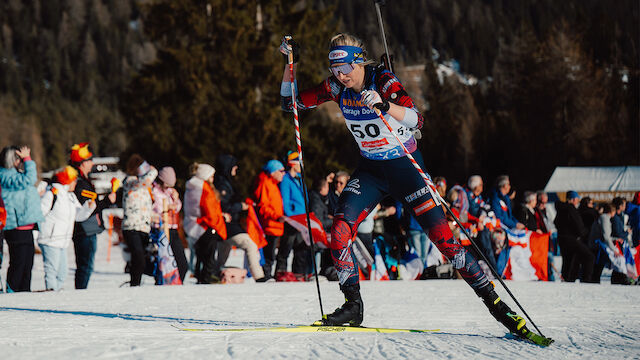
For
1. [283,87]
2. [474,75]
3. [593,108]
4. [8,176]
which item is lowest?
[8,176]

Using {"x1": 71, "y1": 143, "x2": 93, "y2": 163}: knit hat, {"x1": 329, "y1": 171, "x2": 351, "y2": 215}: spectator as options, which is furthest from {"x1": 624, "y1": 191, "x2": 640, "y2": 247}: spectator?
{"x1": 71, "y1": 143, "x2": 93, "y2": 163}: knit hat

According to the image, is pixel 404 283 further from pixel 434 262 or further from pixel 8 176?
pixel 8 176

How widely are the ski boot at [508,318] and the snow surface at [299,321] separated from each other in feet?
0.29

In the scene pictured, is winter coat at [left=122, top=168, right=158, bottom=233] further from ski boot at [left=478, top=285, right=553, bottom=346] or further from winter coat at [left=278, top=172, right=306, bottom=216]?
ski boot at [left=478, top=285, right=553, bottom=346]

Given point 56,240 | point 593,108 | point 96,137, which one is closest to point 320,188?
point 56,240

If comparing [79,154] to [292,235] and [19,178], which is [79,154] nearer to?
[19,178]

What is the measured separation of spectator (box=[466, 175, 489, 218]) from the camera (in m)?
10.8

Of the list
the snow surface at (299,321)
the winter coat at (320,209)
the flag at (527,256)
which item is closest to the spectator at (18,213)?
the snow surface at (299,321)

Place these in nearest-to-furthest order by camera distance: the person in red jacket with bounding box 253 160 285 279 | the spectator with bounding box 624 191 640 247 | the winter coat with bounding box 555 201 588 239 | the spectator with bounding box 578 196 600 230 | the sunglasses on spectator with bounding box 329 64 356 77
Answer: the sunglasses on spectator with bounding box 329 64 356 77
the person in red jacket with bounding box 253 160 285 279
the winter coat with bounding box 555 201 588 239
the spectator with bounding box 624 191 640 247
the spectator with bounding box 578 196 600 230

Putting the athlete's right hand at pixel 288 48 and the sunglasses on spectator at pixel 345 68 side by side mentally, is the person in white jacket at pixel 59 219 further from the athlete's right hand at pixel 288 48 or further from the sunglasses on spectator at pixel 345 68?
the sunglasses on spectator at pixel 345 68

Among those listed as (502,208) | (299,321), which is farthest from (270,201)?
(299,321)

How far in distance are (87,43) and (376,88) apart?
19976 centimetres

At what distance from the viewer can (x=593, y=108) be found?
47406 millimetres

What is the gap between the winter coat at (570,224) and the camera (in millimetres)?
11148
